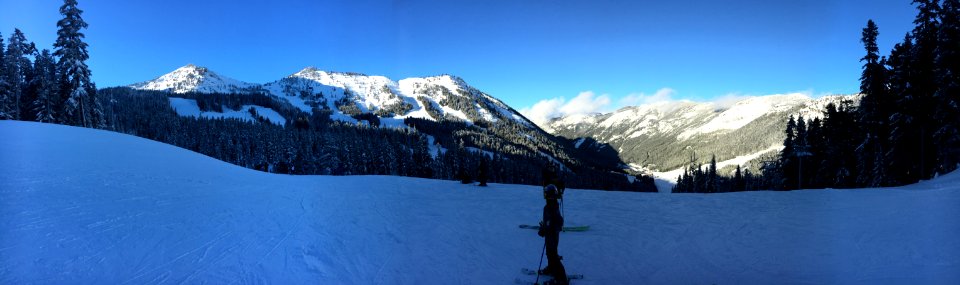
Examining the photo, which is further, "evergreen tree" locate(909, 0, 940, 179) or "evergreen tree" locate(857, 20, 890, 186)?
"evergreen tree" locate(857, 20, 890, 186)

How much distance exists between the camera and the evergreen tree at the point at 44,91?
46.2 metres

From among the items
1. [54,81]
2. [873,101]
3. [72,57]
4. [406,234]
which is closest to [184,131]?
[54,81]

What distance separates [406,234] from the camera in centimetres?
1131

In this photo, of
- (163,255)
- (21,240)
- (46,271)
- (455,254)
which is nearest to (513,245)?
(455,254)

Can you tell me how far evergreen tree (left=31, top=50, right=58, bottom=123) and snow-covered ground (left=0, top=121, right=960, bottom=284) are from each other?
3905 centimetres

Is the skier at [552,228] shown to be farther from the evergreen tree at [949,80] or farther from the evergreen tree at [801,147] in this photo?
the evergreen tree at [801,147]

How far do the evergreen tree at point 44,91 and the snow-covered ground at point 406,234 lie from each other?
39.0 m

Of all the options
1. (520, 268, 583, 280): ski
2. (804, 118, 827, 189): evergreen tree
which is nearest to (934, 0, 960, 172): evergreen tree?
(804, 118, 827, 189): evergreen tree

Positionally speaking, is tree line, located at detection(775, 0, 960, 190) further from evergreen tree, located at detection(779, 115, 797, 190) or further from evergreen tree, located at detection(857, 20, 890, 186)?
evergreen tree, located at detection(779, 115, 797, 190)

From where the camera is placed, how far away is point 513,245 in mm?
10625

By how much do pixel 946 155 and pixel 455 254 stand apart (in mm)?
34150

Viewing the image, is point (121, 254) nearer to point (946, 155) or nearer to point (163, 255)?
point (163, 255)

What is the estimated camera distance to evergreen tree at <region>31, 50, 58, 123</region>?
46219 millimetres

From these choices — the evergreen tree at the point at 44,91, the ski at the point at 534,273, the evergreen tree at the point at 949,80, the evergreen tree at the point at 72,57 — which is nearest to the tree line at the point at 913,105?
the evergreen tree at the point at 949,80
